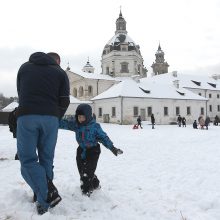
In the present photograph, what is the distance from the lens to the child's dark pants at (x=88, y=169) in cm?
494

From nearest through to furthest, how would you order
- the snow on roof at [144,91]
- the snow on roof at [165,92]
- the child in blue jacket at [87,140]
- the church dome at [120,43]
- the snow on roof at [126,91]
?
the child in blue jacket at [87,140] < the snow on roof at [126,91] < the snow on roof at [144,91] < the snow on roof at [165,92] < the church dome at [120,43]

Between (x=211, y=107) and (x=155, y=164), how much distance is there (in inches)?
2278

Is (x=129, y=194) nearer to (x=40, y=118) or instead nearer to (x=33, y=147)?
(x=33, y=147)

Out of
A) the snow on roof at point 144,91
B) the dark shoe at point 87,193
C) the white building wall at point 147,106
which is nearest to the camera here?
the dark shoe at point 87,193

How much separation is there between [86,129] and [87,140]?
0.56 feet

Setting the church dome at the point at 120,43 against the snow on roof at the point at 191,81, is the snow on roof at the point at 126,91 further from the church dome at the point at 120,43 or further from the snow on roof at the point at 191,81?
the church dome at the point at 120,43

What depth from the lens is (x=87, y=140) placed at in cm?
507

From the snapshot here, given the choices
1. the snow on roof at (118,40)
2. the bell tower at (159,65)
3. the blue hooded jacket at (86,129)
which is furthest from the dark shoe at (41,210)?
the bell tower at (159,65)

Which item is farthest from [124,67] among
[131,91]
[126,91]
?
[126,91]

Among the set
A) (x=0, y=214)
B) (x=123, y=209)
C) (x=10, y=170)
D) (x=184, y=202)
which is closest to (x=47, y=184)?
(x=0, y=214)

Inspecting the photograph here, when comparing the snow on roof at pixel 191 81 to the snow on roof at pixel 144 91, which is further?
the snow on roof at pixel 191 81

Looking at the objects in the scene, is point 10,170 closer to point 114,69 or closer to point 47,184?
point 47,184

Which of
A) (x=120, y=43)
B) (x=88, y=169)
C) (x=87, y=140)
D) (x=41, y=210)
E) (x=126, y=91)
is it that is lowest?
(x=41, y=210)

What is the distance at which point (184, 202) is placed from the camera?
476 centimetres
